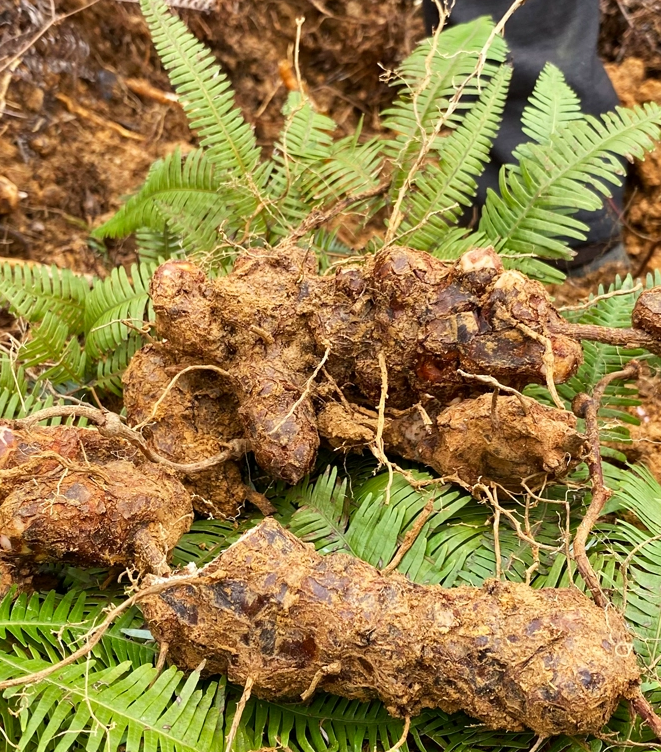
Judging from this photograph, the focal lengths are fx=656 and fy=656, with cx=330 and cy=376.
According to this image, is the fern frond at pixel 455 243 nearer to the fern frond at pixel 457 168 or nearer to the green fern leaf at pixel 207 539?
the fern frond at pixel 457 168

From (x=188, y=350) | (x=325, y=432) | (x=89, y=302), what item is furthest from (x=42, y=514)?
(x=89, y=302)

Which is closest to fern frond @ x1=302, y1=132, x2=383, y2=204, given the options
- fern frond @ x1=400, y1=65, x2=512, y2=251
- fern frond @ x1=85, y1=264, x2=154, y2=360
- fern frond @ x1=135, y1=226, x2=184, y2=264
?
fern frond @ x1=400, y1=65, x2=512, y2=251

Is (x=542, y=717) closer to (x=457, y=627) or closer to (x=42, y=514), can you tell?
(x=457, y=627)

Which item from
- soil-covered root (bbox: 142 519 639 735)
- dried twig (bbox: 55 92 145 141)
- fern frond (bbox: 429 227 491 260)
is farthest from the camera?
dried twig (bbox: 55 92 145 141)

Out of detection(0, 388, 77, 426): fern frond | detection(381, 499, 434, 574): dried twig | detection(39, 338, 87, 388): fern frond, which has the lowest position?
detection(0, 388, 77, 426): fern frond

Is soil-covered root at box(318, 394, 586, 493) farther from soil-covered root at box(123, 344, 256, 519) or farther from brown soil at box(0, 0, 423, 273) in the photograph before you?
brown soil at box(0, 0, 423, 273)
